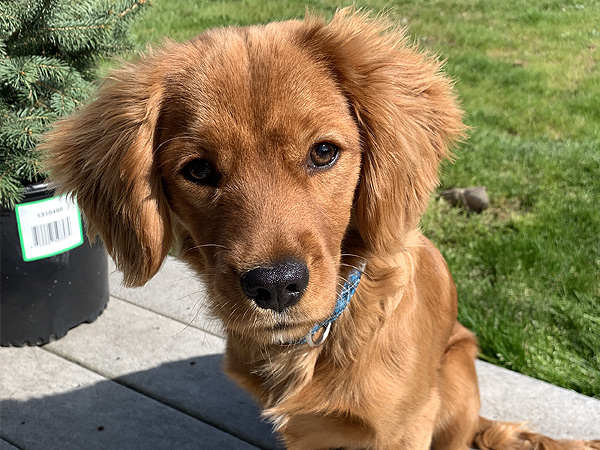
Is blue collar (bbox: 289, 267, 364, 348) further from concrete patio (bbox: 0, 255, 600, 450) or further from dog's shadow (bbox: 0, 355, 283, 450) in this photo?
dog's shadow (bbox: 0, 355, 283, 450)

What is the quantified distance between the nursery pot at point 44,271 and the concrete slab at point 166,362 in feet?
0.45

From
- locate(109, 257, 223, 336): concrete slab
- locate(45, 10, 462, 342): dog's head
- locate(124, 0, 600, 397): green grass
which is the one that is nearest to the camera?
locate(45, 10, 462, 342): dog's head

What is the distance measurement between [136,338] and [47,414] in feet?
2.04

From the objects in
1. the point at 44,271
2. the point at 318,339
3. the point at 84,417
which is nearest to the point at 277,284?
the point at 318,339

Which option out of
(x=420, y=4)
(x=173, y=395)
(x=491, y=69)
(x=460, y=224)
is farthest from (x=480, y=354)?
(x=420, y=4)

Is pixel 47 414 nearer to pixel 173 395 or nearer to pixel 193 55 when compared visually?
pixel 173 395

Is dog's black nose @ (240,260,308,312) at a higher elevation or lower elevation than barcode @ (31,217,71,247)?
higher

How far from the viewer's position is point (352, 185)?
208cm

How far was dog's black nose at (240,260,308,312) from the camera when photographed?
5.73ft

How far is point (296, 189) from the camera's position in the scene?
194cm

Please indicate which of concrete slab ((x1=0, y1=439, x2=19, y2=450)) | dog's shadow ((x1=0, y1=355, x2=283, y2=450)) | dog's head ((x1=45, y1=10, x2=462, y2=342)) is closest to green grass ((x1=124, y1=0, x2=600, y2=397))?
dog's head ((x1=45, y1=10, x2=462, y2=342))

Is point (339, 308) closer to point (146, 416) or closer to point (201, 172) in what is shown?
point (201, 172)

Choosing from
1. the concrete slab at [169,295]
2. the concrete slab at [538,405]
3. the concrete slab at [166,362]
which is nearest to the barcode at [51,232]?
the concrete slab at [169,295]

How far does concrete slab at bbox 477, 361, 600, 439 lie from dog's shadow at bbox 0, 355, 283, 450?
105cm
